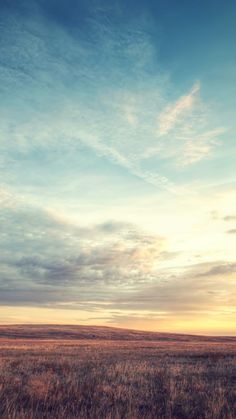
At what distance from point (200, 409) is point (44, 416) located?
385 centimetres

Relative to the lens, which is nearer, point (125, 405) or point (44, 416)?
point (44, 416)

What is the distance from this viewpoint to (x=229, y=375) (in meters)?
16.5

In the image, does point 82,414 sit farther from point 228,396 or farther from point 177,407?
point 228,396

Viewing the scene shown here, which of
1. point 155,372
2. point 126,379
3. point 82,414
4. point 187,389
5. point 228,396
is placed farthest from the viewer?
point 155,372

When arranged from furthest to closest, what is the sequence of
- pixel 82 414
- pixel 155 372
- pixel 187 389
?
1. pixel 155 372
2. pixel 187 389
3. pixel 82 414

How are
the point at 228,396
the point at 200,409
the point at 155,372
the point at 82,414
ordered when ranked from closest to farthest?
the point at 82,414
the point at 200,409
the point at 228,396
the point at 155,372

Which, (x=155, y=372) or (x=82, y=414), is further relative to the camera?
(x=155, y=372)

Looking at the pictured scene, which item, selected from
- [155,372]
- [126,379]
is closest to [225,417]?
[126,379]

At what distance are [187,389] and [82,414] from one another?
212 inches

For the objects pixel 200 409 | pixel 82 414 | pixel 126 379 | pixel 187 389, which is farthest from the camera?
pixel 126 379

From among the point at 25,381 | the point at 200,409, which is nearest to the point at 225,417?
the point at 200,409

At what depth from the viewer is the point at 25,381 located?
12.9 meters

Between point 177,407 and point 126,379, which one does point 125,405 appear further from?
point 126,379

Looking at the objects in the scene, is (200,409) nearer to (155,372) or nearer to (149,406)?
(149,406)
